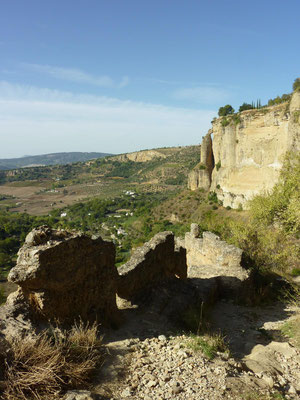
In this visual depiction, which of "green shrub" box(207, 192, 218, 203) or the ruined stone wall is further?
"green shrub" box(207, 192, 218, 203)

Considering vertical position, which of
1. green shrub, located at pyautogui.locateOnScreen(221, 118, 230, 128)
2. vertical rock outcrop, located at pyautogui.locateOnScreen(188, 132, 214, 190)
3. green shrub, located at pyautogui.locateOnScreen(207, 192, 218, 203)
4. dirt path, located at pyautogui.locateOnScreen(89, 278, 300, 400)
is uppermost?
green shrub, located at pyautogui.locateOnScreen(221, 118, 230, 128)

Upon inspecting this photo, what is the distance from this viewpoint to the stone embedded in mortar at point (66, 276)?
17.3 ft

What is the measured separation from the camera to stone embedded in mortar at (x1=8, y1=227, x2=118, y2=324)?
528 centimetres

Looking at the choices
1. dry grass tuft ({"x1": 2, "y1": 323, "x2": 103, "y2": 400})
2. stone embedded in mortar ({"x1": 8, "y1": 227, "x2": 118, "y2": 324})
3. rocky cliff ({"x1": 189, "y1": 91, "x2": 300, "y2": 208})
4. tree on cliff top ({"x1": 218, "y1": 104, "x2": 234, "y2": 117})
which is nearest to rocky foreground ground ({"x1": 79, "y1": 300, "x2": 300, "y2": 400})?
dry grass tuft ({"x1": 2, "y1": 323, "x2": 103, "y2": 400})

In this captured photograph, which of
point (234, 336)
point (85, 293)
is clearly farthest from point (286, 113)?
point (85, 293)

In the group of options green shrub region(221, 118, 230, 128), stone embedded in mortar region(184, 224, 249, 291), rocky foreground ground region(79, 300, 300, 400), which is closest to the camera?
rocky foreground ground region(79, 300, 300, 400)

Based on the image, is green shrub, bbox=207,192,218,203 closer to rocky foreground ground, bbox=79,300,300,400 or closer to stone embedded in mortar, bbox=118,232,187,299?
stone embedded in mortar, bbox=118,232,187,299

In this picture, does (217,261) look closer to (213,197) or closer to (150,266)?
Answer: (150,266)

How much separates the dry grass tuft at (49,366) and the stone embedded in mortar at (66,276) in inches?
35.2

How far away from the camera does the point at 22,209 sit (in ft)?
324

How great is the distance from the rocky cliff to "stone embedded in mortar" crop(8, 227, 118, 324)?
28.6m

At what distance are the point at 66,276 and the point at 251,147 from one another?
38304mm

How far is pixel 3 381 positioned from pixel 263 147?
3910cm

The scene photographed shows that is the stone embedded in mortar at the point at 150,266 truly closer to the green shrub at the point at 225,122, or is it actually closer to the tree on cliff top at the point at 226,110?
the green shrub at the point at 225,122
